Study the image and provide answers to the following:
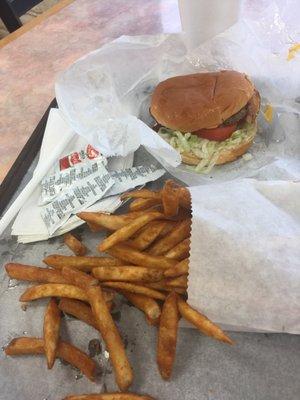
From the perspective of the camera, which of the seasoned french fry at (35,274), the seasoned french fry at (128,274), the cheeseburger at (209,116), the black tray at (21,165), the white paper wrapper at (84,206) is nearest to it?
the seasoned french fry at (128,274)

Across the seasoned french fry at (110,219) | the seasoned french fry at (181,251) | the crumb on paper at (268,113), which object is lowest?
the crumb on paper at (268,113)

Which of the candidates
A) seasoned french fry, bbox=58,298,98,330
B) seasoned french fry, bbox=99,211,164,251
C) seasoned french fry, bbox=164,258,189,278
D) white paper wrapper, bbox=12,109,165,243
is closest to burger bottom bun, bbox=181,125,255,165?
white paper wrapper, bbox=12,109,165,243

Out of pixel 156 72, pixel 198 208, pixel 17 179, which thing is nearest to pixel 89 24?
pixel 156 72

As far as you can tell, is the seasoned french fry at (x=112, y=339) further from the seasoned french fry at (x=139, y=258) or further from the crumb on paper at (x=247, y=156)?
the crumb on paper at (x=247, y=156)

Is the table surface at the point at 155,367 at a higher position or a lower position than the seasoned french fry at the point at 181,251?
lower

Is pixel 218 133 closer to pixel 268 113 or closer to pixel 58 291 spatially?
pixel 268 113

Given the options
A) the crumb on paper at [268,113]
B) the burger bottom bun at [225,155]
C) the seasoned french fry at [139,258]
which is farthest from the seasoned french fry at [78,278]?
the crumb on paper at [268,113]

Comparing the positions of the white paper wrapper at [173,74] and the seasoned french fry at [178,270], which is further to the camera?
the white paper wrapper at [173,74]

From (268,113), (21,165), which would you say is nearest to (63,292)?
(21,165)
